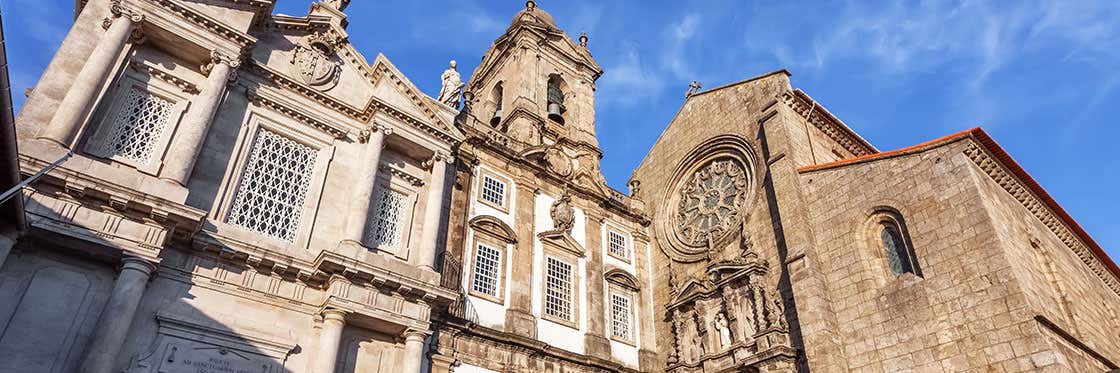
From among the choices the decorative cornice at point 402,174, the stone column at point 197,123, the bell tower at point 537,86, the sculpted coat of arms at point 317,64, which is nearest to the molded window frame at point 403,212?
the decorative cornice at point 402,174

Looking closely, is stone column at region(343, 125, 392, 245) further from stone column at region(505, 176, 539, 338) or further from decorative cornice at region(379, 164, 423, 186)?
stone column at region(505, 176, 539, 338)

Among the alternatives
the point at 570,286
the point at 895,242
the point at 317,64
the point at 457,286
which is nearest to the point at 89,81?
the point at 317,64

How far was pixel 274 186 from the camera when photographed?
13812mm

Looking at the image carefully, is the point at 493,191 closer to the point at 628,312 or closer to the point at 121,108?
the point at 628,312

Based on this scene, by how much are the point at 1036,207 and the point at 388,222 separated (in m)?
17.7

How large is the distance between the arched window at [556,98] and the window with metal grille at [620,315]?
899 centimetres

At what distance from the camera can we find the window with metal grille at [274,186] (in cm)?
1309

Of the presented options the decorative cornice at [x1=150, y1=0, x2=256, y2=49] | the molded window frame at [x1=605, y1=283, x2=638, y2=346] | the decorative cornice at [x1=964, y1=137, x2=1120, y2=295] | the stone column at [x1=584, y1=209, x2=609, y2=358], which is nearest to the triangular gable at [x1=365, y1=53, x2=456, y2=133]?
the decorative cornice at [x1=150, y1=0, x2=256, y2=49]

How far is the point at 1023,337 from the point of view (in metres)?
11.4

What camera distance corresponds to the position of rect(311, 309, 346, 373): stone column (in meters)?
11.6

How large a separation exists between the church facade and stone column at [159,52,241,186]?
65 mm

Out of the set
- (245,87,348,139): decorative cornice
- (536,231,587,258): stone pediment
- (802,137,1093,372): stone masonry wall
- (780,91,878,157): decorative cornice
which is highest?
(780,91,878,157): decorative cornice

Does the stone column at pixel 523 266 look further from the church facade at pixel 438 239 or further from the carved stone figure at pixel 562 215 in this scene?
the carved stone figure at pixel 562 215

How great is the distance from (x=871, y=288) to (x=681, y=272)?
23.0ft
